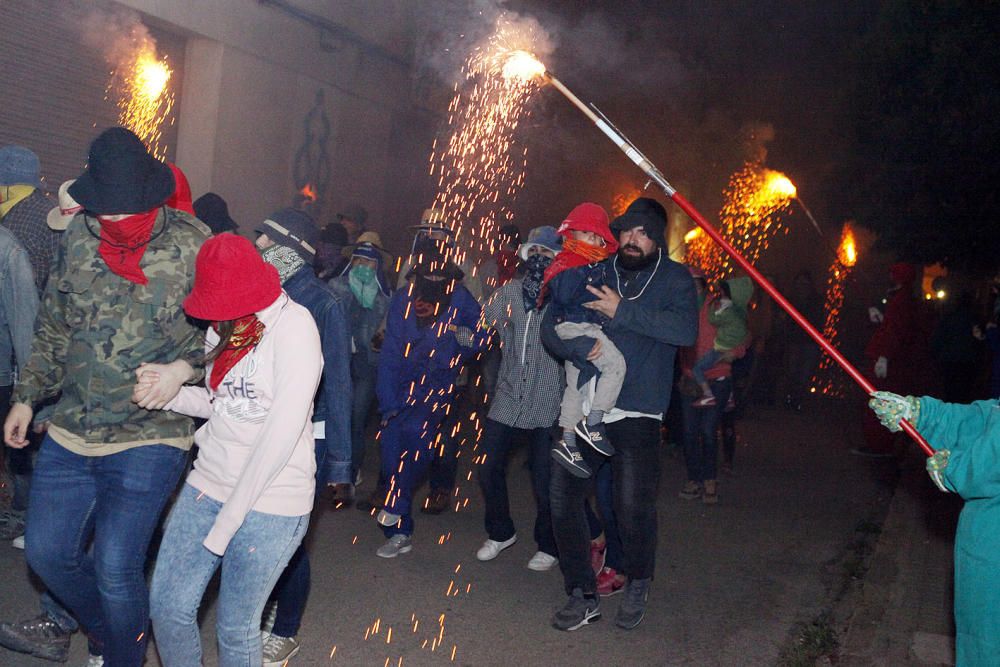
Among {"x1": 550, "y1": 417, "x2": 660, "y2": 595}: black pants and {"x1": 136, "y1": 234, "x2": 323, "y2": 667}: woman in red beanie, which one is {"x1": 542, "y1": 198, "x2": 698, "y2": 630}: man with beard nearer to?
{"x1": 550, "y1": 417, "x2": 660, "y2": 595}: black pants

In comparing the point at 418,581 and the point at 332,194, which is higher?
the point at 332,194

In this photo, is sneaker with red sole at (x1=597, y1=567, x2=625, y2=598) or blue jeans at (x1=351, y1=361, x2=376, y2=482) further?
blue jeans at (x1=351, y1=361, x2=376, y2=482)

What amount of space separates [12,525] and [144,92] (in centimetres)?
629

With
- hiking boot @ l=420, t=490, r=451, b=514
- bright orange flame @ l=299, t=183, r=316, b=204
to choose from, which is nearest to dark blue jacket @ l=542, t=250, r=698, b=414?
hiking boot @ l=420, t=490, r=451, b=514

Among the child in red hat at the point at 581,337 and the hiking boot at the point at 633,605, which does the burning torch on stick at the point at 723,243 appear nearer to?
the child in red hat at the point at 581,337

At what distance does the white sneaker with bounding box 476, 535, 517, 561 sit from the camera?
5.93 meters

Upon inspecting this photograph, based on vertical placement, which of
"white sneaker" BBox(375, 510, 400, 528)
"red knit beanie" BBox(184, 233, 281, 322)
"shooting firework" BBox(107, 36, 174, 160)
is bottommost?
"white sneaker" BBox(375, 510, 400, 528)

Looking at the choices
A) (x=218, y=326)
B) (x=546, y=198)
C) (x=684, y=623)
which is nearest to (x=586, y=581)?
(x=684, y=623)

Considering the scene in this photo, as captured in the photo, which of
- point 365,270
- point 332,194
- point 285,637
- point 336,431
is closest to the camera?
point 336,431

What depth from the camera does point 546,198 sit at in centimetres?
1702

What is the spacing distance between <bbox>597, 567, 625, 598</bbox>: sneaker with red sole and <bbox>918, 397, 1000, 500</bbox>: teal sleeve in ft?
8.42

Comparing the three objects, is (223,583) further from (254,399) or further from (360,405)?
(360,405)

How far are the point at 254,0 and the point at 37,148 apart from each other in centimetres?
349

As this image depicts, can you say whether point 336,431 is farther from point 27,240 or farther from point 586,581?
point 27,240
